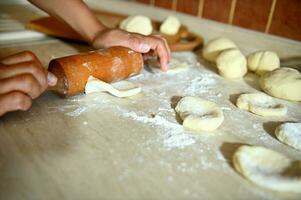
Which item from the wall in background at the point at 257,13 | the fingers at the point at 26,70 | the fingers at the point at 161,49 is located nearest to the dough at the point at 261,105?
the fingers at the point at 161,49

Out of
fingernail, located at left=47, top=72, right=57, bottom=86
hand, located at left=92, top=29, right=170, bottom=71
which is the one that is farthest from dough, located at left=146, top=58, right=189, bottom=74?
fingernail, located at left=47, top=72, right=57, bottom=86

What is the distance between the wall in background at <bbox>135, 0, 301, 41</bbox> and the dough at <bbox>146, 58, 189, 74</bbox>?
338 millimetres

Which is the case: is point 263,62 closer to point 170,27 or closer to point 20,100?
point 170,27

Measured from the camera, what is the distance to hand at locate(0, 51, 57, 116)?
0.61 meters

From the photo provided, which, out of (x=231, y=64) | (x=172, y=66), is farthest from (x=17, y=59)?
(x=231, y=64)

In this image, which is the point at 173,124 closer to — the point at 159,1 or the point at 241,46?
the point at 241,46

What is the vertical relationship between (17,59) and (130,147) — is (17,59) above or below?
above

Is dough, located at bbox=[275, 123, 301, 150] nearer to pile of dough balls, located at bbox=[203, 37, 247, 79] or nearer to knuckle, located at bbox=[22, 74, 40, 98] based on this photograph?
pile of dough balls, located at bbox=[203, 37, 247, 79]

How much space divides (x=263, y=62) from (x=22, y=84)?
0.76m

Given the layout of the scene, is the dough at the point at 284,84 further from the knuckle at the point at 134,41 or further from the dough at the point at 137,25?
the dough at the point at 137,25

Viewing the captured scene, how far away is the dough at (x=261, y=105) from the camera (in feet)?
2.56

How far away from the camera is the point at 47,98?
31.0 inches

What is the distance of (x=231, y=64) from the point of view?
99 cm

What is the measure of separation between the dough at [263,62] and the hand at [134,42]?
11.9 inches
